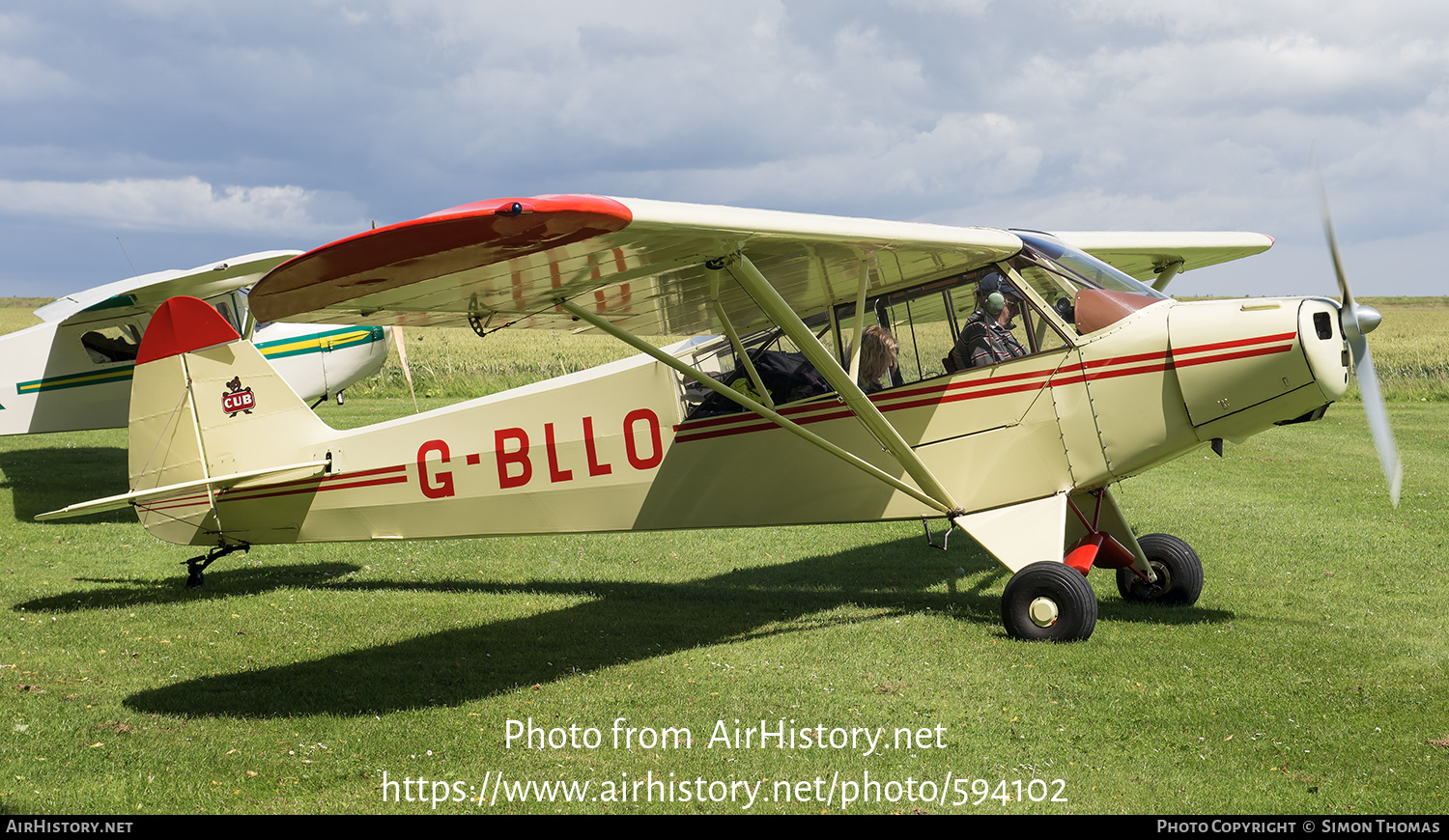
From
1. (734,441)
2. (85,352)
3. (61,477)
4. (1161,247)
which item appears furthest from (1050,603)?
(61,477)

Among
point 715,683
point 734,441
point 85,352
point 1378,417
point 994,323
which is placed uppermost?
point 85,352

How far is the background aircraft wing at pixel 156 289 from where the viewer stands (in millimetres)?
12633

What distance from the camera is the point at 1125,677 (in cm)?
556

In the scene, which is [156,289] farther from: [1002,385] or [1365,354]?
[1365,354]

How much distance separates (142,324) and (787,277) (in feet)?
37.9

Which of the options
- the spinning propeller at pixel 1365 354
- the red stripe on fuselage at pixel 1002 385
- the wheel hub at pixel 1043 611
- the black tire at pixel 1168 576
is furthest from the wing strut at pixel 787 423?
the spinning propeller at pixel 1365 354

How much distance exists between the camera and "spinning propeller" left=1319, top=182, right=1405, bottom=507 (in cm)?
602

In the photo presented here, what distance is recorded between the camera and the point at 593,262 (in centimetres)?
531

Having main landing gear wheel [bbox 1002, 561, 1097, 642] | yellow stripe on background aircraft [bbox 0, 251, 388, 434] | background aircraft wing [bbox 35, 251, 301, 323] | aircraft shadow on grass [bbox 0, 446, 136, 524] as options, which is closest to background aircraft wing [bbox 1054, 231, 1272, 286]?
main landing gear wheel [bbox 1002, 561, 1097, 642]

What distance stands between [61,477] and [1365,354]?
56.4 feet

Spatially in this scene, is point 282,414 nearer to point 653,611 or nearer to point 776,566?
point 653,611

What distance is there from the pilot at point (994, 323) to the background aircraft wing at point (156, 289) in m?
9.22

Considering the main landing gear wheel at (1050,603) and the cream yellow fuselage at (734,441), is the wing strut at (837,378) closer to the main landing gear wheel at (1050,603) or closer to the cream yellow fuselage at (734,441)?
the cream yellow fuselage at (734,441)

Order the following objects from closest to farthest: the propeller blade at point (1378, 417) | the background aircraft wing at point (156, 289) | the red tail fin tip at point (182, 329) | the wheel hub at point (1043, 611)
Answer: the wheel hub at point (1043, 611)
the propeller blade at point (1378, 417)
the red tail fin tip at point (182, 329)
the background aircraft wing at point (156, 289)
